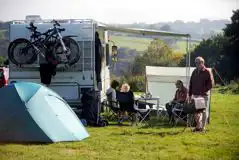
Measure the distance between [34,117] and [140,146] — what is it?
1.72 m

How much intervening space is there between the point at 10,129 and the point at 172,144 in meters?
2.55

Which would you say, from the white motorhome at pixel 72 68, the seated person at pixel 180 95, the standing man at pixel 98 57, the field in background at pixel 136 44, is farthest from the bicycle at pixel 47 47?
the field in background at pixel 136 44

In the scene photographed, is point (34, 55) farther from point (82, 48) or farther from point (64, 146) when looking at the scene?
point (64, 146)

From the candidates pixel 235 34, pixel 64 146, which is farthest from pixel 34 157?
pixel 235 34

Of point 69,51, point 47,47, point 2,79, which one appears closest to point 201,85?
point 69,51

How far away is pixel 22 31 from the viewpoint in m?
11.1

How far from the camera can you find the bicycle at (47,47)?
1062 centimetres

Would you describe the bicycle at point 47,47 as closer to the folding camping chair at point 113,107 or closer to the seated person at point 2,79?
the folding camping chair at point 113,107

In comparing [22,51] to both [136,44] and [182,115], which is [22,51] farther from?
[136,44]

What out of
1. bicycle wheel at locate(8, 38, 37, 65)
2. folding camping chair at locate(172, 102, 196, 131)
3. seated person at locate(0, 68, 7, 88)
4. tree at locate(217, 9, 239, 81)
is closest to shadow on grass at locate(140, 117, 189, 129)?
folding camping chair at locate(172, 102, 196, 131)

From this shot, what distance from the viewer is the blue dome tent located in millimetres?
7594

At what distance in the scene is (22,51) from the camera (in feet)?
35.5

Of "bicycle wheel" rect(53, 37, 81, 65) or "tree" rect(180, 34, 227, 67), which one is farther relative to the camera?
"tree" rect(180, 34, 227, 67)

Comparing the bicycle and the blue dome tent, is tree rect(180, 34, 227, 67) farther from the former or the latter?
the blue dome tent
